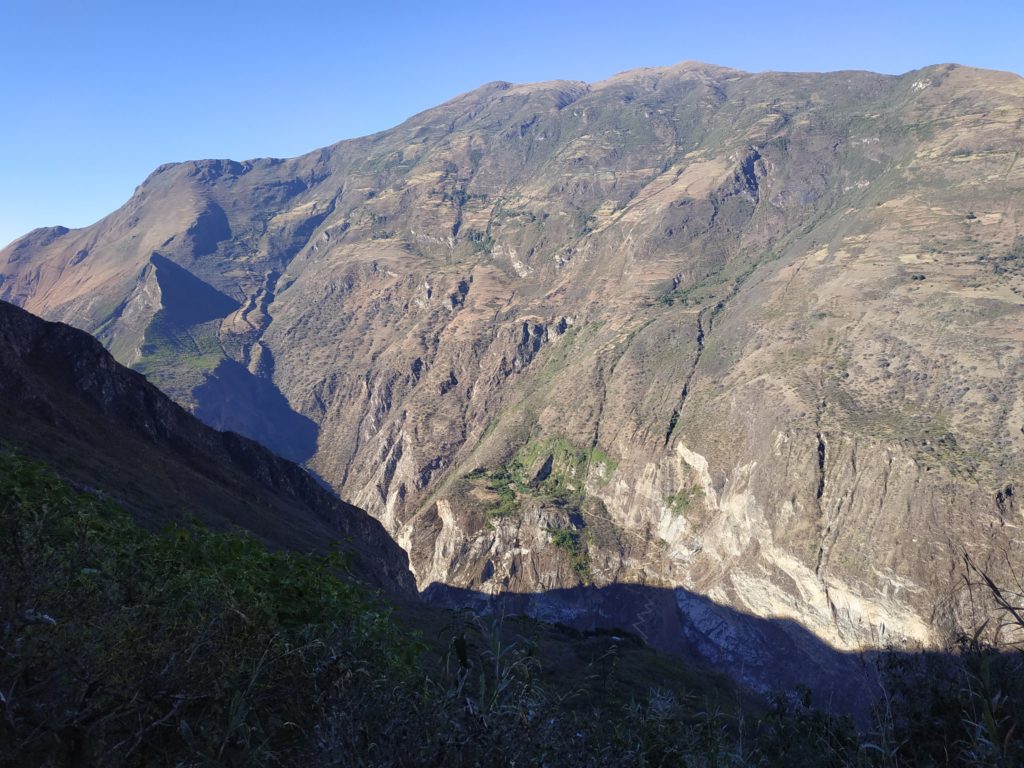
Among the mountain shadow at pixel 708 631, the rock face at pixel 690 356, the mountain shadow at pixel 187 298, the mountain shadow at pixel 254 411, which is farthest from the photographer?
the mountain shadow at pixel 187 298

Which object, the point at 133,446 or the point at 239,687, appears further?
the point at 133,446

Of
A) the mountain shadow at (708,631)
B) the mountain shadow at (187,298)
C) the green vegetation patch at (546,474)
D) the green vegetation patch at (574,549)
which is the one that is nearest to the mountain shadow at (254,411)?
the mountain shadow at (187,298)

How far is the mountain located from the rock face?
30.2 metres

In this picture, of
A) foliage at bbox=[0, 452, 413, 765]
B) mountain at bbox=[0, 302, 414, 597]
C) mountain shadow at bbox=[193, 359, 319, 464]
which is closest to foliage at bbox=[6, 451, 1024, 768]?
foliage at bbox=[0, 452, 413, 765]

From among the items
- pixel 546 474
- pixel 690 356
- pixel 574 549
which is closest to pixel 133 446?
pixel 574 549

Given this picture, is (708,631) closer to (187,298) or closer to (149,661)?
(149,661)

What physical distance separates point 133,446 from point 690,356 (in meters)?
74.8

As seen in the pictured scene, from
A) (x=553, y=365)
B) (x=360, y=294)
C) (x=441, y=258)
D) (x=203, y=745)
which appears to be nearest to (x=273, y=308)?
(x=360, y=294)

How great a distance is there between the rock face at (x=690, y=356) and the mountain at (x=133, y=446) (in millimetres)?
30179

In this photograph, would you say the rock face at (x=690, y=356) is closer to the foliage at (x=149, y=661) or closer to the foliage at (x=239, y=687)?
the foliage at (x=239, y=687)

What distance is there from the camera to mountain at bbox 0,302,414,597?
90.9 feet

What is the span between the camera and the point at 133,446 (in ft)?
116

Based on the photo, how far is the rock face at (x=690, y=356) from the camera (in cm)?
5666

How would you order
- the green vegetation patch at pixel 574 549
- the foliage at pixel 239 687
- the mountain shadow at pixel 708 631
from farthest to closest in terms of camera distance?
the green vegetation patch at pixel 574 549 → the mountain shadow at pixel 708 631 → the foliage at pixel 239 687
